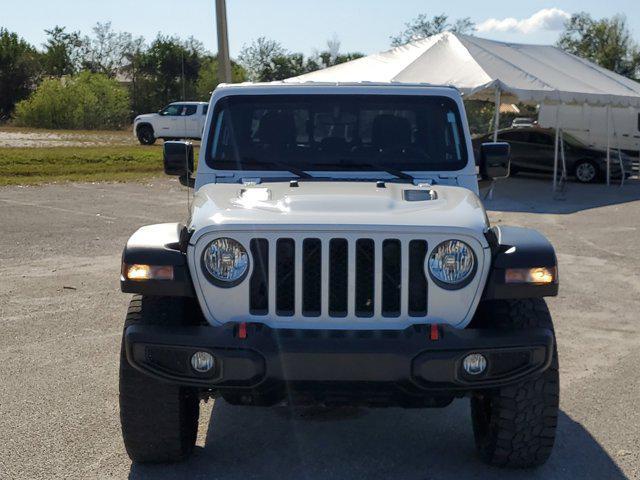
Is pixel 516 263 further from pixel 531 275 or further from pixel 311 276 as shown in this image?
pixel 311 276

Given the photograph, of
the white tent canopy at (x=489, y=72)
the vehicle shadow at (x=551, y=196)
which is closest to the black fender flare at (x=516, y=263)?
the vehicle shadow at (x=551, y=196)

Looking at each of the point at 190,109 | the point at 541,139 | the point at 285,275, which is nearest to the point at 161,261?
the point at 285,275

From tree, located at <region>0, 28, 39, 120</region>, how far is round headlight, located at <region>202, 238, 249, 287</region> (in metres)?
57.6

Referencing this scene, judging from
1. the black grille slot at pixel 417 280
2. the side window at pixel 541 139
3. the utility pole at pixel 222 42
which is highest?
the utility pole at pixel 222 42

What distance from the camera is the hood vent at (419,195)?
4.53 meters

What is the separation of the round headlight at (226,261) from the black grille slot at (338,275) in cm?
37

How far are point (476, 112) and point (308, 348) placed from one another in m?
41.2

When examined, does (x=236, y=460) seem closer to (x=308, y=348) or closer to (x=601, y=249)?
(x=308, y=348)

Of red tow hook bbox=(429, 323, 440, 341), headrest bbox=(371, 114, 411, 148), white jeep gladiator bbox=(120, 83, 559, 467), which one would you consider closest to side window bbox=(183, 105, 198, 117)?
headrest bbox=(371, 114, 411, 148)

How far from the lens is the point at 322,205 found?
4.31m

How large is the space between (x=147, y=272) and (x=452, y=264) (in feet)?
4.37

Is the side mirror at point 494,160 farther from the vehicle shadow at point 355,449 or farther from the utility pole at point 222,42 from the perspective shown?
the utility pole at point 222,42

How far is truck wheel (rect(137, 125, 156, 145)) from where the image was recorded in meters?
34.6

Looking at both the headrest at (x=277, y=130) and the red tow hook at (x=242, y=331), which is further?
the headrest at (x=277, y=130)
